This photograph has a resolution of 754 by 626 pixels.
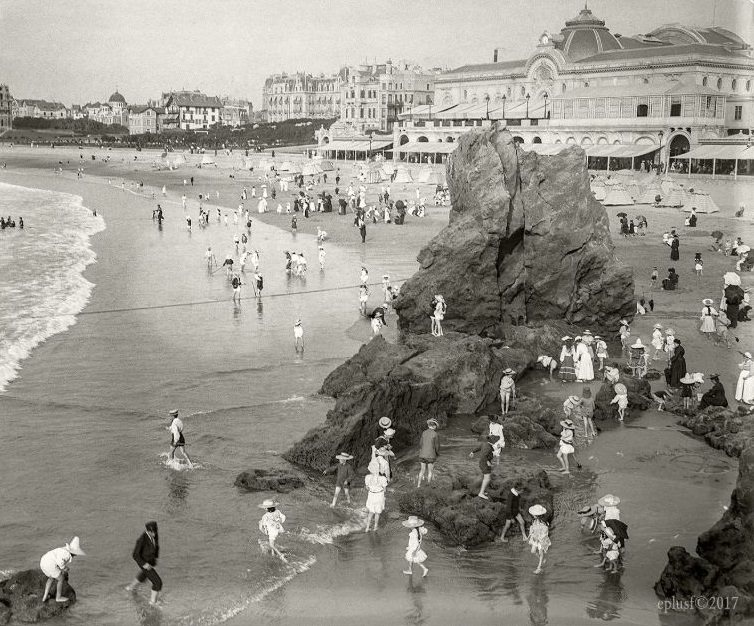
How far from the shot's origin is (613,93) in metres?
63.9

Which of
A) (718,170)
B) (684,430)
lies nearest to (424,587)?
(684,430)

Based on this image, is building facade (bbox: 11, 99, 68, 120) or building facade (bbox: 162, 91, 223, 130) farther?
building facade (bbox: 162, 91, 223, 130)

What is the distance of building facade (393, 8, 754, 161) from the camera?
193 ft

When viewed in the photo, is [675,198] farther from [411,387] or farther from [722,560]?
[722,560]

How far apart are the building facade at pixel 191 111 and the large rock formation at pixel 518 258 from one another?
154m

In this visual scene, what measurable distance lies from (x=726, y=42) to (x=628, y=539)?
6285 centimetres

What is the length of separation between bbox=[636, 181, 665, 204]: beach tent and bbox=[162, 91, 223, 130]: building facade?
132543mm

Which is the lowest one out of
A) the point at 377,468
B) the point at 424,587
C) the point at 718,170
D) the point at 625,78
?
the point at 424,587

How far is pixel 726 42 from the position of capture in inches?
2515

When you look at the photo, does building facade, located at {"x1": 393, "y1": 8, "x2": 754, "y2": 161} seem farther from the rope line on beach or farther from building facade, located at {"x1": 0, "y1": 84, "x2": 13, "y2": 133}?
building facade, located at {"x1": 0, "y1": 84, "x2": 13, "y2": 133}

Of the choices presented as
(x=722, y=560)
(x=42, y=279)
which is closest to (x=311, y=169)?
(x=42, y=279)

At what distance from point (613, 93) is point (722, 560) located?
6018 cm

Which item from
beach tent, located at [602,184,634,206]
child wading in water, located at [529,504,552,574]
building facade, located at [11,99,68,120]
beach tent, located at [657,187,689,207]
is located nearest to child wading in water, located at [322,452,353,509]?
child wading in water, located at [529,504,552,574]

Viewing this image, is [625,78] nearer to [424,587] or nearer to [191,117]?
[424,587]
